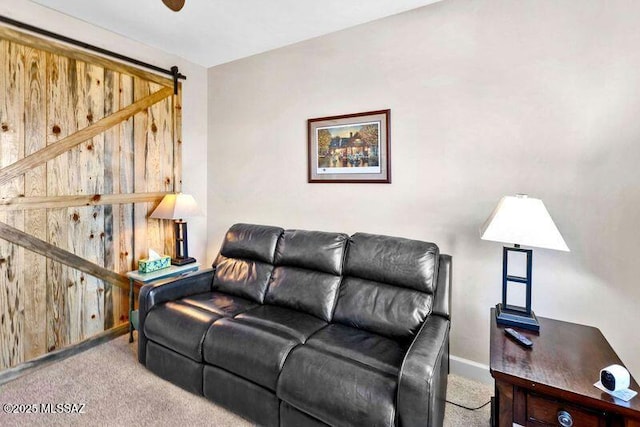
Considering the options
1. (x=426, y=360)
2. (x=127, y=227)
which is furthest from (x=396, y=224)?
(x=127, y=227)

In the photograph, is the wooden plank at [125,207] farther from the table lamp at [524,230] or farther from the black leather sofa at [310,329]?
the table lamp at [524,230]

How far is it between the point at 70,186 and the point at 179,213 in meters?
0.82

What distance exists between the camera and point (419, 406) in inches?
49.6

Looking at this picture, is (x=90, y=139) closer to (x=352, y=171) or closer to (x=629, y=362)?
(x=352, y=171)

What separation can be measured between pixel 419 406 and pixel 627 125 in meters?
1.88

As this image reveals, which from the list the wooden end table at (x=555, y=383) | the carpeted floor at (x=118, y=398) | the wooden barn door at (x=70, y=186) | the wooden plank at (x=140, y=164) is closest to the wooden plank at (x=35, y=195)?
the wooden barn door at (x=70, y=186)

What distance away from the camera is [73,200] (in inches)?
98.5

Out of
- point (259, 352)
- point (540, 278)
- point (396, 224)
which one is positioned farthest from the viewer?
point (396, 224)

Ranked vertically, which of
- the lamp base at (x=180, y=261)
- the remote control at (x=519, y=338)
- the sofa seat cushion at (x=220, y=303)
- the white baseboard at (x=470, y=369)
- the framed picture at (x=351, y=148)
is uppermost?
the framed picture at (x=351, y=148)

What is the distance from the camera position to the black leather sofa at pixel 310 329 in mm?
1405

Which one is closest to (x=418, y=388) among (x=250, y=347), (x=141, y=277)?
(x=250, y=347)

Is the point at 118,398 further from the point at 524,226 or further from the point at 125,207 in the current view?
the point at 524,226

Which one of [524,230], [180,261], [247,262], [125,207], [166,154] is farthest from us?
[166,154]

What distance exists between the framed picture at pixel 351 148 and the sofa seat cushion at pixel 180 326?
147cm
